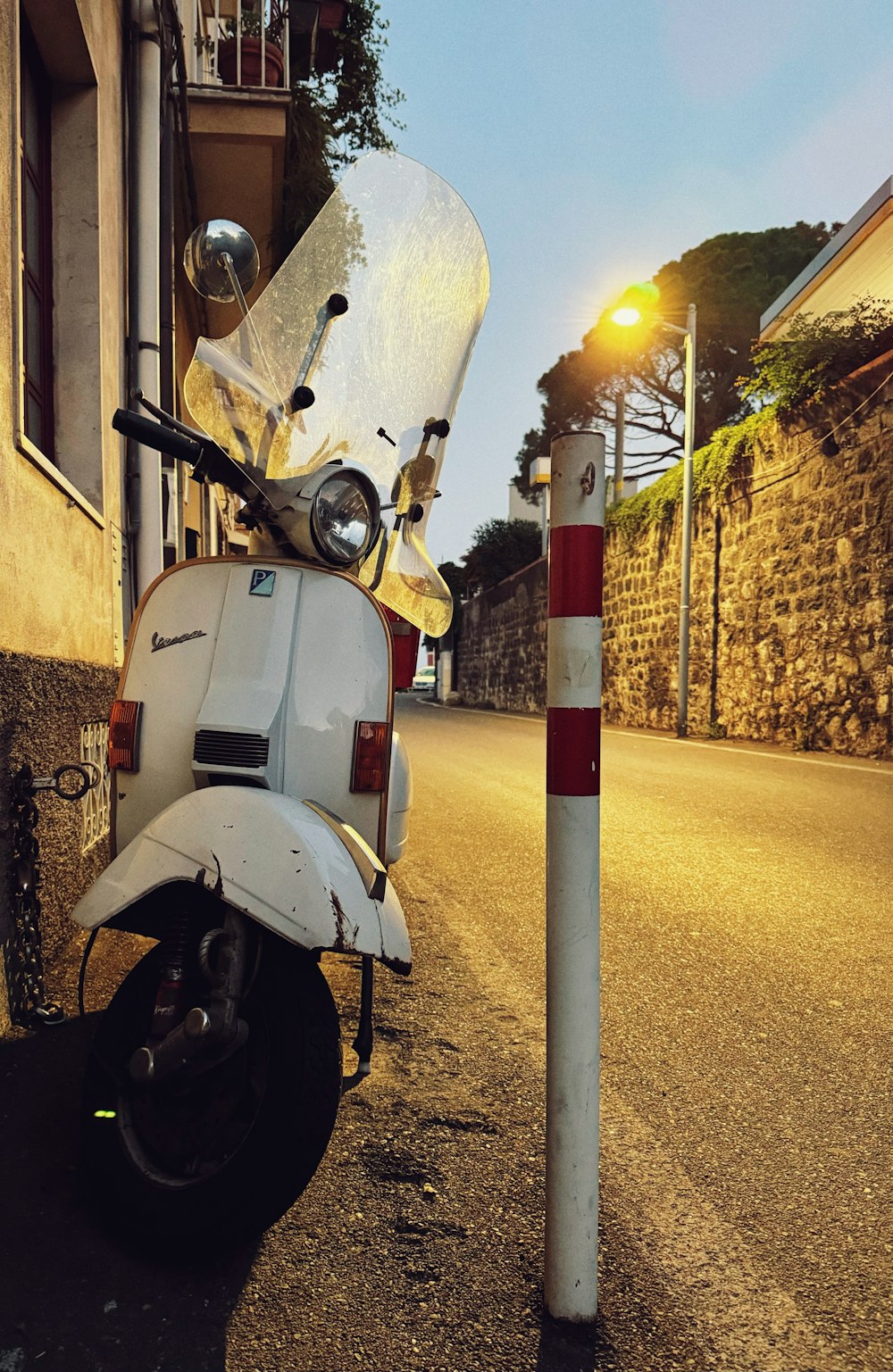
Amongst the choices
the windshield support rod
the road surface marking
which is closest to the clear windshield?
the windshield support rod

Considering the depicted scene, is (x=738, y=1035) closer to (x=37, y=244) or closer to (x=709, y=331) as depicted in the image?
(x=37, y=244)

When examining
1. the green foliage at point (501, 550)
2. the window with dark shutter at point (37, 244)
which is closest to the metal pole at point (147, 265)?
the window with dark shutter at point (37, 244)

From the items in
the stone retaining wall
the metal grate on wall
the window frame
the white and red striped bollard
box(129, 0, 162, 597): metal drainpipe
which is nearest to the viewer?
the white and red striped bollard

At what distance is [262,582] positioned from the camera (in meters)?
2.35

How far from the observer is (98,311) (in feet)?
15.4

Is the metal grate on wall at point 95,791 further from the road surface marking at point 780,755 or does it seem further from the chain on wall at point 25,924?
the road surface marking at point 780,755

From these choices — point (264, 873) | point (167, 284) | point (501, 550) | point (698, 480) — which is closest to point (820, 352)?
point (698, 480)

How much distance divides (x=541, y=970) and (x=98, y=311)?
3589 mm

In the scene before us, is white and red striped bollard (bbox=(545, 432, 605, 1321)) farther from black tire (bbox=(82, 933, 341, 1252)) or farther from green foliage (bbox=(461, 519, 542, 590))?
green foliage (bbox=(461, 519, 542, 590))

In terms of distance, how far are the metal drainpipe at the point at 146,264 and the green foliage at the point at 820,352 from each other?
316 inches

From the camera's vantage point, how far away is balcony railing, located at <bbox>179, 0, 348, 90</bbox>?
787cm

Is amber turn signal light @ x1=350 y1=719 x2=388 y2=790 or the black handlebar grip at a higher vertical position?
the black handlebar grip

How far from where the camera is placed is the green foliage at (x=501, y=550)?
31.3 meters

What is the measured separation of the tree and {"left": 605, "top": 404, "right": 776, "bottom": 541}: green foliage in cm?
1052
